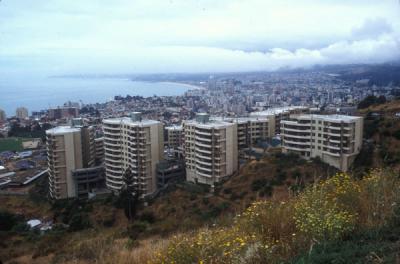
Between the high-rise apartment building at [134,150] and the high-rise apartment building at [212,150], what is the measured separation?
78.5 inches

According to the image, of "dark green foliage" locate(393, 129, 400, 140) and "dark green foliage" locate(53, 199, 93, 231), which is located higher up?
"dark green foliage" locate(393, 129, 400, 140)

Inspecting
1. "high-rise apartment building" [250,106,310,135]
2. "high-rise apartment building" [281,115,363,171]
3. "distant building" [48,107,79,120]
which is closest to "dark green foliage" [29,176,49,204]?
"high-rise apartment building" [281,115,363,171]

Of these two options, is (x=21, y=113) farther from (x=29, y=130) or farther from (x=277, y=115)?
(x=277, y=115)

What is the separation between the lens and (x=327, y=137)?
Result: 17.0 metres

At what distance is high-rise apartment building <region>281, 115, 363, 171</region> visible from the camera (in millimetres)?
16594

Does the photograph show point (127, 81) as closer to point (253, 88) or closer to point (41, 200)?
point (253, 88)

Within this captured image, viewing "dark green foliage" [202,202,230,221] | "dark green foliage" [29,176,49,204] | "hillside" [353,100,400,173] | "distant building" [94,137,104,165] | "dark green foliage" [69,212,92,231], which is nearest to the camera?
"dark green foliage" [202,202,230,221]

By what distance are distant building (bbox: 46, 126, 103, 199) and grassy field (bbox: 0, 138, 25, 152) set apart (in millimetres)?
17058

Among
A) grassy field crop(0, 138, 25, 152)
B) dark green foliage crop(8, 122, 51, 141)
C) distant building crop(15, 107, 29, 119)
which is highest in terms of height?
distant building crop(15, 107, 29, 119)

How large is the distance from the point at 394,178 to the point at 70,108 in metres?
55.1

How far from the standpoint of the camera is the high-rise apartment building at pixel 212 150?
61.5ft

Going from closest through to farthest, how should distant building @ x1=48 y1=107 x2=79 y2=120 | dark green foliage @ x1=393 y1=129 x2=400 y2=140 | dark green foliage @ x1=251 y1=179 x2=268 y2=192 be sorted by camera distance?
1. dark green foliage @ x1=251 y1=179 x2=268 y2=192
2. dark green foliage @ x1=393 y1=129 x2=400 y2=140
3. distant building @ x1=48 y1=107 x2=79 y2=120

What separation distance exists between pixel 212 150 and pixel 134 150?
4.13m

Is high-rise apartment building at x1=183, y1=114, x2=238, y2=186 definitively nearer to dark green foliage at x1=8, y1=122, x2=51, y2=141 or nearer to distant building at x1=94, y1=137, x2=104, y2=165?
distant building at x1=94, y1=137, x2=104, y2=165
